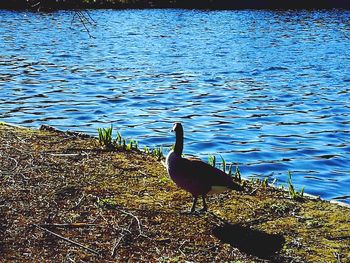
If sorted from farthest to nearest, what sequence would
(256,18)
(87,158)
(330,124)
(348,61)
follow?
(256,18)
(348,61)
(330,124)
(87,158)

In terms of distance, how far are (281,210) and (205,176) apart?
4.00ft

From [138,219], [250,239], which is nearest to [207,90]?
[138,219]

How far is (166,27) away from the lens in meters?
48.3

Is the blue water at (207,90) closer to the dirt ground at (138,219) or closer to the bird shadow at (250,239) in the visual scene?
the dirt ground at (138,219)

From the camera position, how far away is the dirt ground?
21.0 ft

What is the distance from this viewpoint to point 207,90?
2238 centimetres

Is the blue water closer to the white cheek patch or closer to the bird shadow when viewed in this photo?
the white cheek patch

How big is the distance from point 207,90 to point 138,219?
1552cm

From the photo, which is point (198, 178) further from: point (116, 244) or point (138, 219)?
point (116, 244)

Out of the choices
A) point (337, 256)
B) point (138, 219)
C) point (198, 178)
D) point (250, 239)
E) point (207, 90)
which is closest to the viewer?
point (337, 256)

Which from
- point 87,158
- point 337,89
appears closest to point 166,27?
point 337,89

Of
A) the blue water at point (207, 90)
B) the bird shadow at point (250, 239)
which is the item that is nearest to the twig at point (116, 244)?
the bird shadow at point (250, 239)

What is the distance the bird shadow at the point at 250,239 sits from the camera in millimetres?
6559

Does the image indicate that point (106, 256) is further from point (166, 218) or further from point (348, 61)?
point (348, 61)
